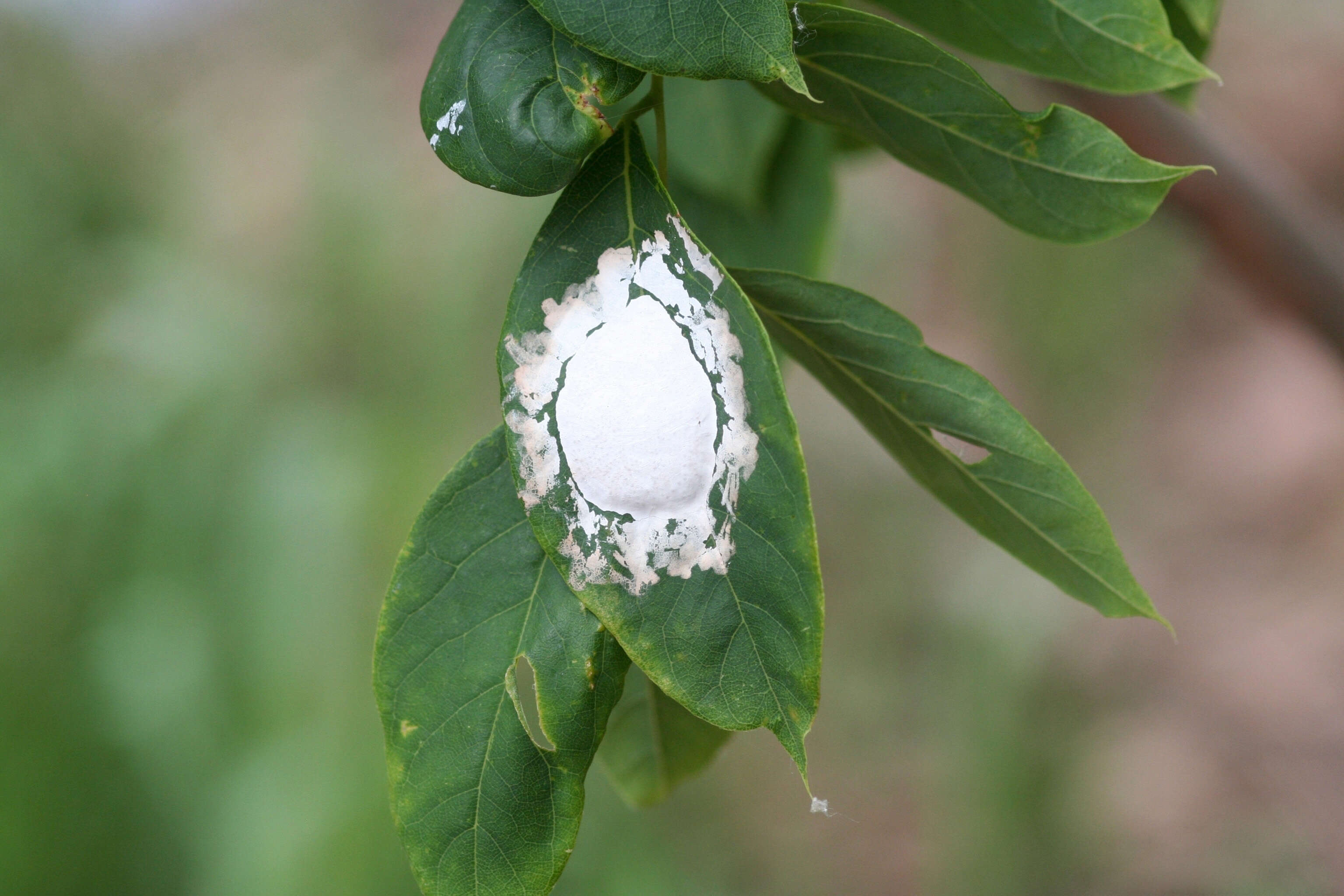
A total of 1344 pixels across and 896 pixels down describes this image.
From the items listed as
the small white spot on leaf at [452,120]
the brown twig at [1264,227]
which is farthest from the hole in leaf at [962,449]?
the brown twig at [1264,227]

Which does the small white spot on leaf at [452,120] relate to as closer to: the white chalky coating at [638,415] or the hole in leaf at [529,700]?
the white chalky coating at [638,415]

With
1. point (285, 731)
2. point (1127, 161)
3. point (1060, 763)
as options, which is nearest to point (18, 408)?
point (285, 731)

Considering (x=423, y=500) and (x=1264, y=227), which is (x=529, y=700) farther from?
(x=1264, y=227)

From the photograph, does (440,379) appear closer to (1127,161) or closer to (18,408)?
(18,408)

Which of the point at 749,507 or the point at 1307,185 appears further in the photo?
the point at 1307,185

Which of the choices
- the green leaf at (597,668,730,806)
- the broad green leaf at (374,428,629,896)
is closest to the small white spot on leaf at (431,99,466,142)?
the broad green leaf at (374,428,629,896)

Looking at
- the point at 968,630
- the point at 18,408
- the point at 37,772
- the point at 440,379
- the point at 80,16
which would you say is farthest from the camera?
the point at 80,16
